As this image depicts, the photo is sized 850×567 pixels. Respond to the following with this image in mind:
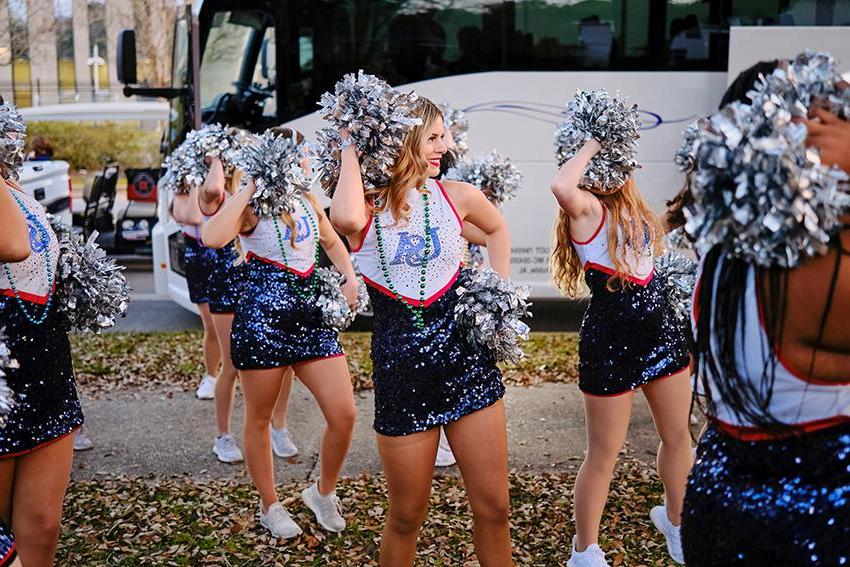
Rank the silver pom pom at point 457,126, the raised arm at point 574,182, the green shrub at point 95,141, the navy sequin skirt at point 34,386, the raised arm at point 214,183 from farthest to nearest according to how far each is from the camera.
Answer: the green shrub at point 95,141 < the silver pom pom at point 457,126 < the raised arm at point 214,183 < the raised arm at point 574,182 < the navy sequin skirt at point 34,386

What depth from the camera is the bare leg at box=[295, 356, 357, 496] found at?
418 centimetres

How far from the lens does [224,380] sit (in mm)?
5344

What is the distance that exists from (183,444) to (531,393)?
8.26ft

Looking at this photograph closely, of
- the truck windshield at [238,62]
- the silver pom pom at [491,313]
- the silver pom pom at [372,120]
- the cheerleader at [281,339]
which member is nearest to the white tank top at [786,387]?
the silver pom pom at [491,313]

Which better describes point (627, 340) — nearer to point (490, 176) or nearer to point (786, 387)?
point (786, 387)

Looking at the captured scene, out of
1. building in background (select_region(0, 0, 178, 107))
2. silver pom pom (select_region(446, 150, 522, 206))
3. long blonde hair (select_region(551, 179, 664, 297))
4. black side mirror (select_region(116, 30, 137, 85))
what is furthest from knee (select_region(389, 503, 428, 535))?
building in background (select_region(0, 0, 178, 107))

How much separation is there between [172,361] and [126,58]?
9.82ft

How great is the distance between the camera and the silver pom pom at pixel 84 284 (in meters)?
3.36

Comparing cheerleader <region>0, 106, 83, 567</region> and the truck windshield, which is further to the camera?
the truck windshield

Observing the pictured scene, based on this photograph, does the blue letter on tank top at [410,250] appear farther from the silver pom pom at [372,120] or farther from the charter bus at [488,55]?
the charter bus at [488,55]

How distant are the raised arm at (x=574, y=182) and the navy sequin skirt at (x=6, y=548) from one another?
225 cm

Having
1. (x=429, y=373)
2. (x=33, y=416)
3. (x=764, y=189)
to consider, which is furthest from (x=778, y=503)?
(x=33, y=416)

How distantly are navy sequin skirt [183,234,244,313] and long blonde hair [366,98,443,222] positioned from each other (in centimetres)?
215

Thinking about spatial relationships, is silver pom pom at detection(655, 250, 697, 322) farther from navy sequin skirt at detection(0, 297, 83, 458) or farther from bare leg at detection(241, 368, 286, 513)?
navy sequin skirt at detection(0, 297, 83, 458)
